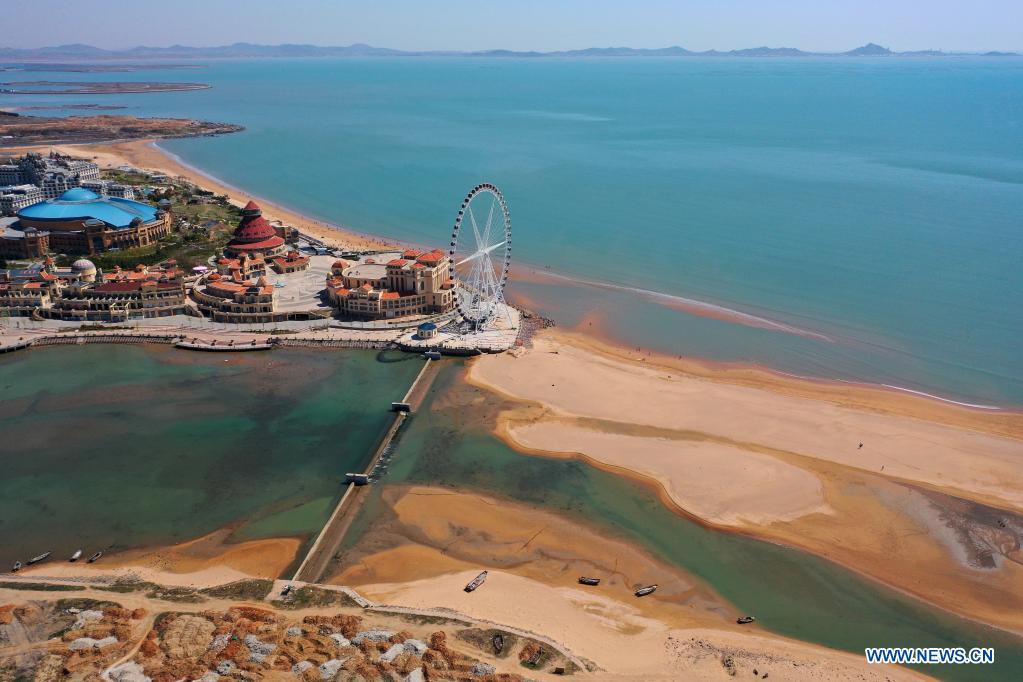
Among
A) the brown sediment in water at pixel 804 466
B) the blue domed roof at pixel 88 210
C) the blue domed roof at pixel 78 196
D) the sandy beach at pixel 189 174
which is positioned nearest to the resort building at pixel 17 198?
the blue domed roof at pixel 88 210

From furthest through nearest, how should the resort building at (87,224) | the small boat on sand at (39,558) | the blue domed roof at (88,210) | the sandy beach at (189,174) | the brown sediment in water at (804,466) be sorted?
the sandy beach at (189,174), the blue domed roof at (88,210), the resort building at (87,224), the brown sediment in water at (804,466), the small boat on sand at (39,558)

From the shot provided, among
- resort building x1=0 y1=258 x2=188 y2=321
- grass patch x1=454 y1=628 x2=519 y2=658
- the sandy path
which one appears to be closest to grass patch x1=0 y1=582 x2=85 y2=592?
the sandy path

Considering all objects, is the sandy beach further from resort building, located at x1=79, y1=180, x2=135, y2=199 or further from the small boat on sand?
the small boat on sand

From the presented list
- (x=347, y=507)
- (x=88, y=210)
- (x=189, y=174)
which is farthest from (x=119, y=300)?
(x=189, y=174)

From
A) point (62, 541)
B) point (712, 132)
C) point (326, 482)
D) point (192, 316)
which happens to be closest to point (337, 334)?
point (192, 316)

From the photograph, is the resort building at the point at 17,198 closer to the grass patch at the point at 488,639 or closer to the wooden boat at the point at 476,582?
the wooden boat at the point at 476,582

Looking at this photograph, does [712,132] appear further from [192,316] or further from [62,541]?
[62,541]

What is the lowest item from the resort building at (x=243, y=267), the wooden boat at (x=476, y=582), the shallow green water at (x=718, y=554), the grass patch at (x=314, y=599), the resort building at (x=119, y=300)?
the grass patch at (x=314, y=599)

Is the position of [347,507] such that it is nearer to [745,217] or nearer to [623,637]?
[623,637]
